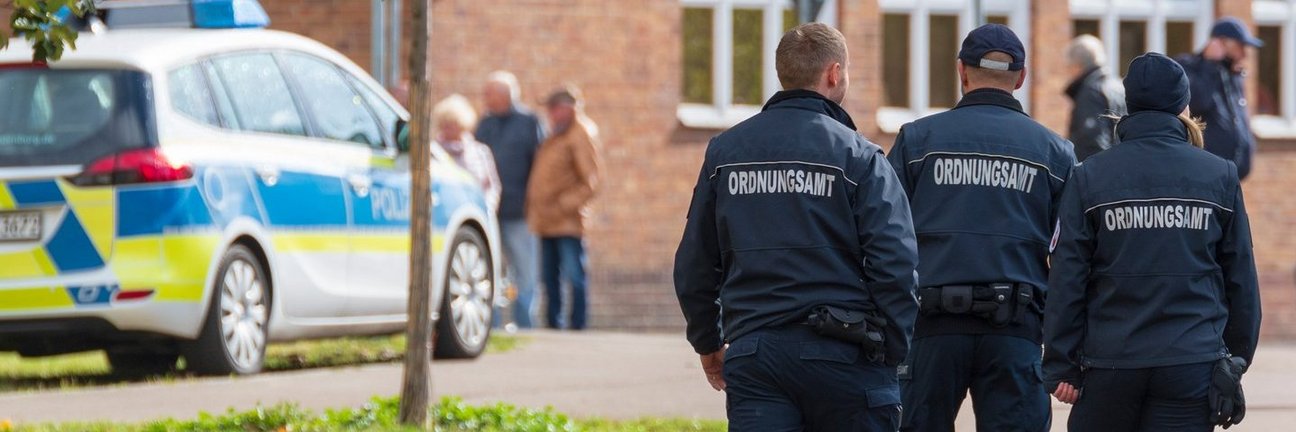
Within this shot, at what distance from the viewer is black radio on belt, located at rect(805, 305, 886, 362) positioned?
16.4 ft

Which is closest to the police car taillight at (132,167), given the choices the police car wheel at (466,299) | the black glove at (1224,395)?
the police car wheel at (466,299)

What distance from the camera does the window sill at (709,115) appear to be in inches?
746

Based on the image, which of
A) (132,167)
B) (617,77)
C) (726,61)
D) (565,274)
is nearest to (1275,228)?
(726,61)

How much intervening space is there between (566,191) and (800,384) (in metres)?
10.6

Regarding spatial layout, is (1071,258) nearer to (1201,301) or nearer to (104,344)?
(1201,301)

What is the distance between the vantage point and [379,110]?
11.2 m

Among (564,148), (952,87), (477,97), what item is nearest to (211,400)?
(564,148)

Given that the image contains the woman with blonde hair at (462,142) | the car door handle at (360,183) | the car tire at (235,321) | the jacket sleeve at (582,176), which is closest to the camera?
the car tire at (235,321)

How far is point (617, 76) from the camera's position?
18531mm

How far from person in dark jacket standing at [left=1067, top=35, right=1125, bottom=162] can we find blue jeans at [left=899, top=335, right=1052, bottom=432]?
4.67 metres

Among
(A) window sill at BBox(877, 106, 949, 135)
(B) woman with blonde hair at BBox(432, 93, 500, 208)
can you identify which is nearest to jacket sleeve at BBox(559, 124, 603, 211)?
(B) woman with blonde hair at BBox(432, 93, 500, 208)

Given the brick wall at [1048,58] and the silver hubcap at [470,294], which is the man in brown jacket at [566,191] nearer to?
the silver hubcap at [470,294]

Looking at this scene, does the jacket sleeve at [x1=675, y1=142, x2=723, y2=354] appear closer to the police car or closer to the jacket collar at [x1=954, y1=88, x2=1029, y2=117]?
the jacket collar at [x1=954, y1=88, x2=1029, y2=117]

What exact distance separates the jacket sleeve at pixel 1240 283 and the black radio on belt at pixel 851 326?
113cm
